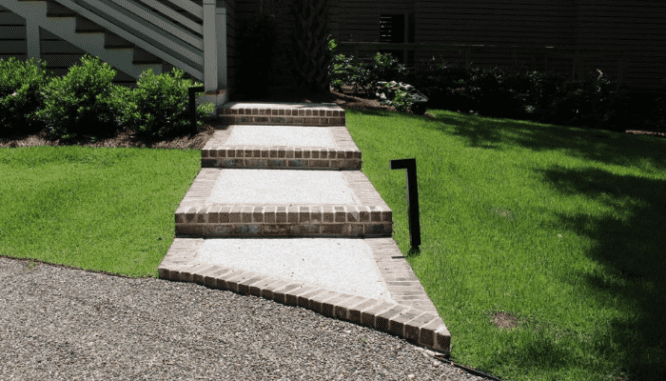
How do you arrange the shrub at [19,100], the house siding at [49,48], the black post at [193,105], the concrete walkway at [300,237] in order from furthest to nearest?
the house siding at [49,48] → the shrub at [19,100] → the black post at [193,105] → the concrete walkway at [300,237]

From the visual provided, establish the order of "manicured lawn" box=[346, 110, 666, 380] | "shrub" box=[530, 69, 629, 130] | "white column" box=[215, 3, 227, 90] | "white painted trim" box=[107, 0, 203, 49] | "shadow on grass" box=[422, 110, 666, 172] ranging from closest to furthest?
"manicured lawn" box=[346, 110, 666, 380]
"shadow on grass" box=[422, 110, 666, 172]
"white painted trim" box=[107, 0, 203, 49]
"white column" box=[215, 3, 227, 90]
"shrub" box=[530, 69, 629, 130]

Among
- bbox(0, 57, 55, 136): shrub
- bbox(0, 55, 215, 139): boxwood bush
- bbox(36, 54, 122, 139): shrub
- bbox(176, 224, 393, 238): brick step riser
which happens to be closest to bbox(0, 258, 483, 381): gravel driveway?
bbox(176, 224, 393, 238): brick step riser

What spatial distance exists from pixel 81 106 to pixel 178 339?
4.91 m

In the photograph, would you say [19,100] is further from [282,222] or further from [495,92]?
[495,92]

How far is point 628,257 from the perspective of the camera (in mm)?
4070

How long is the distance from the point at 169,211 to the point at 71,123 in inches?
119

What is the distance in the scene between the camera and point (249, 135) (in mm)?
7121

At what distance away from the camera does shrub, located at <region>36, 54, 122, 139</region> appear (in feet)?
22.5

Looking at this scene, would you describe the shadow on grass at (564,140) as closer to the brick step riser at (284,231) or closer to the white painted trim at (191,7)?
the brick step riser at (284,231)

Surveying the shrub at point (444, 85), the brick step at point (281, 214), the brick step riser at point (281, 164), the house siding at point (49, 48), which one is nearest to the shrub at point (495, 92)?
the shrub at point (444, 85)

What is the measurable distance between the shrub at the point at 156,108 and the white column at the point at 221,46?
1783mm

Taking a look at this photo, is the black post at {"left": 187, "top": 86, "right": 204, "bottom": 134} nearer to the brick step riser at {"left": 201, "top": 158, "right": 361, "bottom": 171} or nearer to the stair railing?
the brick step riser at {"left": 201, "top": 158, "right": 361, "bottom": 171}

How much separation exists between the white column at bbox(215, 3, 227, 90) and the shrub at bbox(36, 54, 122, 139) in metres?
1.98

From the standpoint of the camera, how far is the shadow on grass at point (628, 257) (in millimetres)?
2867
